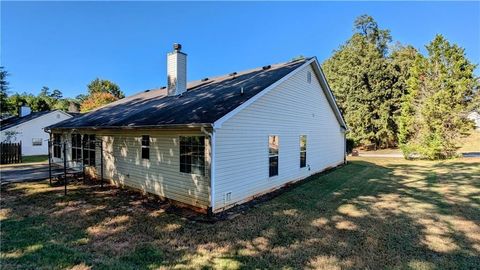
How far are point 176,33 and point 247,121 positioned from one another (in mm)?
14588

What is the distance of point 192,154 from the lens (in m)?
7.21

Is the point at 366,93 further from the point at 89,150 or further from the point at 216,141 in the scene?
the point at 89,150

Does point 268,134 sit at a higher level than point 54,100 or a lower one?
lower

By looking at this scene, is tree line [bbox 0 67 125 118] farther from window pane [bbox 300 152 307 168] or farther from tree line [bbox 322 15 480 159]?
tree line [bbox 322 15 480 159]

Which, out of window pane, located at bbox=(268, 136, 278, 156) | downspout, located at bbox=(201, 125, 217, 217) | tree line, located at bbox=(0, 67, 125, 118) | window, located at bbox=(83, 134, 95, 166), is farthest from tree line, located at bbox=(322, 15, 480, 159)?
tree line, located at bbox=(0, 67, 125, 118)

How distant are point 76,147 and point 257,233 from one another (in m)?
11.3

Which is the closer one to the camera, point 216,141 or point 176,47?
point 216,141

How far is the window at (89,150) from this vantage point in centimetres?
1150

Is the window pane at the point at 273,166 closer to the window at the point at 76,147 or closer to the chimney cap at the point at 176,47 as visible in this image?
the chimney cap at the point at 176,47

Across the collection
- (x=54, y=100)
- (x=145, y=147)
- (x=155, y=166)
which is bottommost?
(x=155, y=166)

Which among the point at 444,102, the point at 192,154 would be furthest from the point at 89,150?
the point at 444,102

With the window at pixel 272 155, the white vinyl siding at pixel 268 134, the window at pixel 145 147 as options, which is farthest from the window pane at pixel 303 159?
the window at pixel 145 147

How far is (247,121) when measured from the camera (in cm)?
779

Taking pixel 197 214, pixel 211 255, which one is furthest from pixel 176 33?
pixel 211 255
